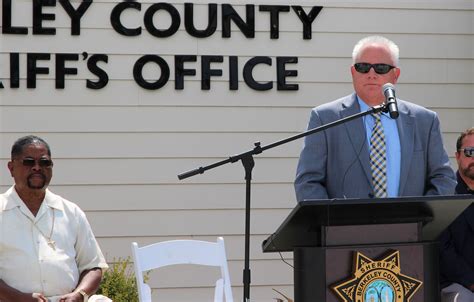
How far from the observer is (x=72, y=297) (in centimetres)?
507

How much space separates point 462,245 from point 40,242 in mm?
2305

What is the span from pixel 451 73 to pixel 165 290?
8.77 feet

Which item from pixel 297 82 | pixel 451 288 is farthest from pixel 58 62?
pixel 451 288

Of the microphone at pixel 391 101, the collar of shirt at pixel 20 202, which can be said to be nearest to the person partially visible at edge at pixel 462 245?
the microphone at pixel 391 101

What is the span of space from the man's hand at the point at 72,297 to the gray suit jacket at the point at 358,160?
1.34 metres

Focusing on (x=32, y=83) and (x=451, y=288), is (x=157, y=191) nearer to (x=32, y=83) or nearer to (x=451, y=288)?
(x=32, y=83)

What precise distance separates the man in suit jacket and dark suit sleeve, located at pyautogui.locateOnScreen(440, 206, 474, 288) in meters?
0.81

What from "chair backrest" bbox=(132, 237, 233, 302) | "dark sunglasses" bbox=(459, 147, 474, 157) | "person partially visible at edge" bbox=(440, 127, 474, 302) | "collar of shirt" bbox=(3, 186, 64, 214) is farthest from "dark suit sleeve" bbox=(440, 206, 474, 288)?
"collar of shirt" bbox=(3, 186, 64, 214)

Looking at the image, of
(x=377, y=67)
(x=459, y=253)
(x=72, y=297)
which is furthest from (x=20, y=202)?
(x=459, y=253)

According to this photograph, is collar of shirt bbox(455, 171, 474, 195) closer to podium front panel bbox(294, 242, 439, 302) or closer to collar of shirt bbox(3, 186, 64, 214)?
podium front panel bbox(294, 242, 439, 302)

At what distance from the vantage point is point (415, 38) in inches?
287

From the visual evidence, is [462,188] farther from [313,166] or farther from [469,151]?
[313,166]

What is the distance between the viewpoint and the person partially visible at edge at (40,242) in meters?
5.11

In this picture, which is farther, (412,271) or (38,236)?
(38,236)
